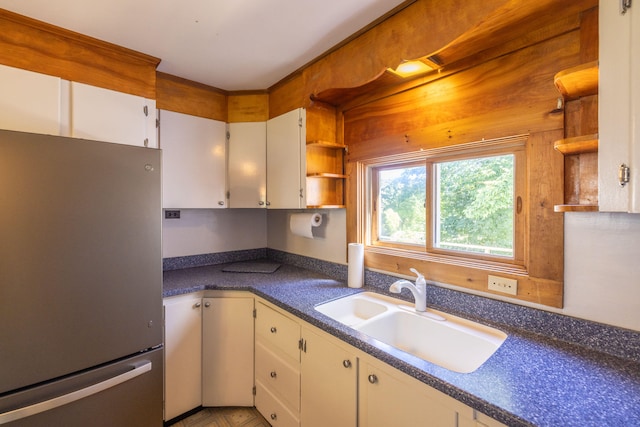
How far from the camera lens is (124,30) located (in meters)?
1.49

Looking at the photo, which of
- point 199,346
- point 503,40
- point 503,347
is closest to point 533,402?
point 503,347

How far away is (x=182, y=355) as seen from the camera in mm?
1747

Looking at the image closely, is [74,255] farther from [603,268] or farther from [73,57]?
[603,268]

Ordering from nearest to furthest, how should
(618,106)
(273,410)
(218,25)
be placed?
(618,106), (218,25), (273,410)

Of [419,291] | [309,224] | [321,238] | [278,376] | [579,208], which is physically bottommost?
[278,376]

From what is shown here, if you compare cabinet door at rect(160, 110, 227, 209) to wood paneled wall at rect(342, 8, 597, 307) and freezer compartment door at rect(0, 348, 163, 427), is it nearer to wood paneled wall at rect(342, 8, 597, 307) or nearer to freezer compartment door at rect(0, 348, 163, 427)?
freezer compartment door at rect(0, 348, 163, 427)

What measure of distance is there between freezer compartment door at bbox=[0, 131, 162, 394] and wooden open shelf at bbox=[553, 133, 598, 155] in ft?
5.65

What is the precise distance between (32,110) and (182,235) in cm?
116

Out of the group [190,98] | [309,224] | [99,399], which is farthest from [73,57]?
[99,399]

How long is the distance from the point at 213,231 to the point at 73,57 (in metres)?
1.41

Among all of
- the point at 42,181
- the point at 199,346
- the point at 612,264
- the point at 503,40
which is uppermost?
the point at 503,40

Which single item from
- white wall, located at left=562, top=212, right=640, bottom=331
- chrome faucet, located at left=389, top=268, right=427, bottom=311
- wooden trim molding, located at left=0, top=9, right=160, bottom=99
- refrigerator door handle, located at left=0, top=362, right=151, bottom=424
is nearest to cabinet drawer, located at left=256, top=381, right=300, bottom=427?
refrigerator door handle, located at left=0, top=362, right=151, bottom=424

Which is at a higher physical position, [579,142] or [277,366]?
[579,142]

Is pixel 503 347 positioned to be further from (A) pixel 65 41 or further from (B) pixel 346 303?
(A) pixel 65 41
